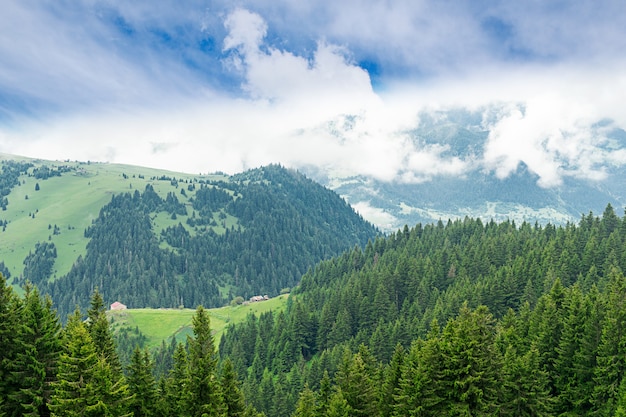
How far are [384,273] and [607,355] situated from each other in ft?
415

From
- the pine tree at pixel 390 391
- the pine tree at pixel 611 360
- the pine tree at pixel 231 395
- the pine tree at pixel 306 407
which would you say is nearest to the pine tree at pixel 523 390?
the pine tree at pixel 611 360

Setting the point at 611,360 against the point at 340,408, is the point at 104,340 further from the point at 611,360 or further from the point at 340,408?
the point at 611,360

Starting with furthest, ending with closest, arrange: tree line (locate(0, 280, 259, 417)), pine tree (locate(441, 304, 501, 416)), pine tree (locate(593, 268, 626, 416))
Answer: pine tree (locate(593, 268, 626, 416)) < pine tree (locate(441, 304, 501, 416)) < tree line (locate(0, 280, 259, 417))

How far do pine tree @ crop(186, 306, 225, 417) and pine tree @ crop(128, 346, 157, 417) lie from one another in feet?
23.8

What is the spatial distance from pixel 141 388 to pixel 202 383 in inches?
342

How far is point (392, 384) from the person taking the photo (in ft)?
181

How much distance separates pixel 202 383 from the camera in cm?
4191

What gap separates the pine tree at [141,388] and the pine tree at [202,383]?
23.8 ft

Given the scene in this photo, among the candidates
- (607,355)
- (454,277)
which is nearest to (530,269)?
(454,277)

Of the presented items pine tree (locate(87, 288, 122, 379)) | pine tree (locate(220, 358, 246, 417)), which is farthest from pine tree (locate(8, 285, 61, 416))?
pine tree (locate(220, 358, 246, 417))

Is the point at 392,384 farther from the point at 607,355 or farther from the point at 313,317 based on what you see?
the point at 313,317

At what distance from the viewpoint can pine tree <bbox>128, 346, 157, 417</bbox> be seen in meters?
46.5

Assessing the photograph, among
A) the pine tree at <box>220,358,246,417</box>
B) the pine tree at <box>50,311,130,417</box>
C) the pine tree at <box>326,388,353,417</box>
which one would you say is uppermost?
the pine tree at <box>50,311,130,417</box>

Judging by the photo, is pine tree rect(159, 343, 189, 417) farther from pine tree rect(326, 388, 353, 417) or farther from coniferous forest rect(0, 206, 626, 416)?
pine tree rect(326, 388, 353, 417)
